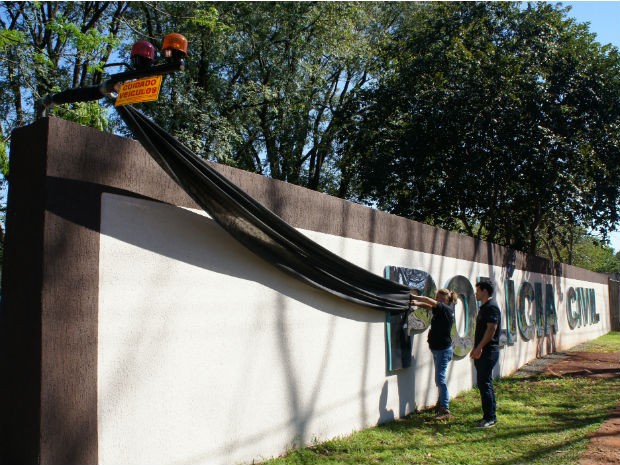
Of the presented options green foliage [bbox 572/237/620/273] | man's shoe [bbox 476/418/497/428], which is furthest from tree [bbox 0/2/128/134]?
green foliage [bbox 572/237/620/273]

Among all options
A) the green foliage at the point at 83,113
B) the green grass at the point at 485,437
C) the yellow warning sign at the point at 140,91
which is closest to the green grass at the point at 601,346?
the green grass at the point at 485,437

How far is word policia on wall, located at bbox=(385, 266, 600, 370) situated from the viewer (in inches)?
302

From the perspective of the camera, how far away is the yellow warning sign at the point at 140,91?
4.19 m

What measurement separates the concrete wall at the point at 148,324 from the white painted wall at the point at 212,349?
1 centimetres

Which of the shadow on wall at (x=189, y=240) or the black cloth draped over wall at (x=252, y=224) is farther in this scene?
the black cloth draped over wall at (x=252, y=224)

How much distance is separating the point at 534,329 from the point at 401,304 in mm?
7935

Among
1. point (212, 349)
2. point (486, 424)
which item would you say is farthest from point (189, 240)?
point (486, 424)

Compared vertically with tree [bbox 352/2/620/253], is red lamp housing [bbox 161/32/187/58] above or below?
below

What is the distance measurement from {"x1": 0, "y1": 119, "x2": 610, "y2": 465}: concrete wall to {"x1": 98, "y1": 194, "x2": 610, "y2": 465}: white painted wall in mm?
13

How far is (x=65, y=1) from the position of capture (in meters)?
15.5

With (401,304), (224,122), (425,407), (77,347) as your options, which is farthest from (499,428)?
(224,122)

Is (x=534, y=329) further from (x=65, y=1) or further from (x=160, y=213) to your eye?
(x=65, y=1)

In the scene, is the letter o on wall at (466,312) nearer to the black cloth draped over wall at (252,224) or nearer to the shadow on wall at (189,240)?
the black cloth draped over wall at (252,224)

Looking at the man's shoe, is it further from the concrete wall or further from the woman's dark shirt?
the concrete wall
